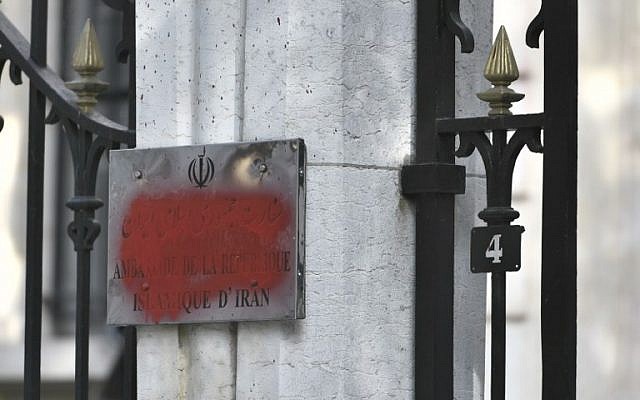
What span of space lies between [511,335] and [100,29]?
2.82m

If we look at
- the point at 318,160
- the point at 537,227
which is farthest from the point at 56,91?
the point at 537,227

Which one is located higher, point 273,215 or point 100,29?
point 100,29

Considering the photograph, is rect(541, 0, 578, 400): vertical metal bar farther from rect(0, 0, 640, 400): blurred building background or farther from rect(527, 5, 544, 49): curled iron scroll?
rect(0, 0, 640, 400): blurred building background

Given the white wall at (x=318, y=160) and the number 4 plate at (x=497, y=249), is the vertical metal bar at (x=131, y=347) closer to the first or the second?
the white wall at (x=318, y=160)

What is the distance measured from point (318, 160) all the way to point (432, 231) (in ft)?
1.26

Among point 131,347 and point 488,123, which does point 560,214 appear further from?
point 131,347

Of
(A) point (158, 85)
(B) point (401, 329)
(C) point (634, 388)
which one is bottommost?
(C) point (634, 388)

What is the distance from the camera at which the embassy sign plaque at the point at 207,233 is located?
4031 mm

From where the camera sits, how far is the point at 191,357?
13.8 feet

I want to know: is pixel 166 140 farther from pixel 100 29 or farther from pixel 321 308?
pixel 100 29

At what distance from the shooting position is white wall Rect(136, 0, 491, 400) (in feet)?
13.2

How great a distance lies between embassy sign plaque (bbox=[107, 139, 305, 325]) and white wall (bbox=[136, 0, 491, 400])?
0.15 ft

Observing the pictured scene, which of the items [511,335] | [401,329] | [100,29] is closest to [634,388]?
[511,335]

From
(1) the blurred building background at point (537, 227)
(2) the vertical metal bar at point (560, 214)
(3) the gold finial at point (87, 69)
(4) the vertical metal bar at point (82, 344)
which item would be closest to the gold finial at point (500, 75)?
(2) the vertical metal bar at point (560, 214)
